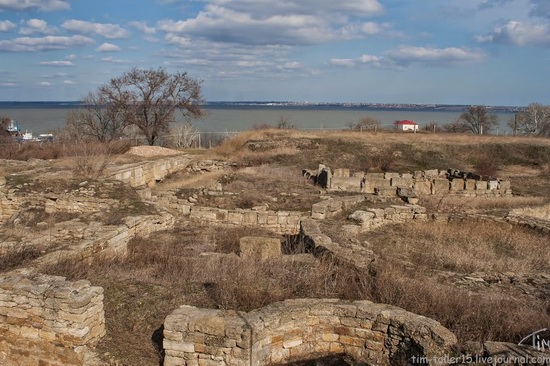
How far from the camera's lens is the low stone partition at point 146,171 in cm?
1709

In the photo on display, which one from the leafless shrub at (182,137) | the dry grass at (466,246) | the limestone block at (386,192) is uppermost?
the leafless shrub at (182,137)

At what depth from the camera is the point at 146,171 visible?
774 inches

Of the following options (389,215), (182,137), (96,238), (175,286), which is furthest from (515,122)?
(175,286)

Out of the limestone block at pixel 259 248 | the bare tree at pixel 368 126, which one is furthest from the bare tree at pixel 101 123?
the limestone block at pixel 259 248

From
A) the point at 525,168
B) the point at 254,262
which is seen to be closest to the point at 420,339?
the point at 254,262

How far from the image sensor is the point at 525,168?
27.2m

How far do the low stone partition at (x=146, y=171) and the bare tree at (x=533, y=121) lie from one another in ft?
152

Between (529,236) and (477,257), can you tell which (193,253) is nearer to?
(477,257)

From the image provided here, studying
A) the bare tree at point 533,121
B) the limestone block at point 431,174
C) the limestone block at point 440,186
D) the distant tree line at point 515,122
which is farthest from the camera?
the bare tree at point 533,121

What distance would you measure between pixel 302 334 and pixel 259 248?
3.22m

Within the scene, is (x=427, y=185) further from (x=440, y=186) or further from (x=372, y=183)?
(x=372, y=183)

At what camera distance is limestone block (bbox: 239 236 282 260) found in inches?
321

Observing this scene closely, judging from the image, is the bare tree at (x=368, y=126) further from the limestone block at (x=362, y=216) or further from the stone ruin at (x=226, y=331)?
the stone ruin at (x=226, y=331)

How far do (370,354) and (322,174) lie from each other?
1379cm
